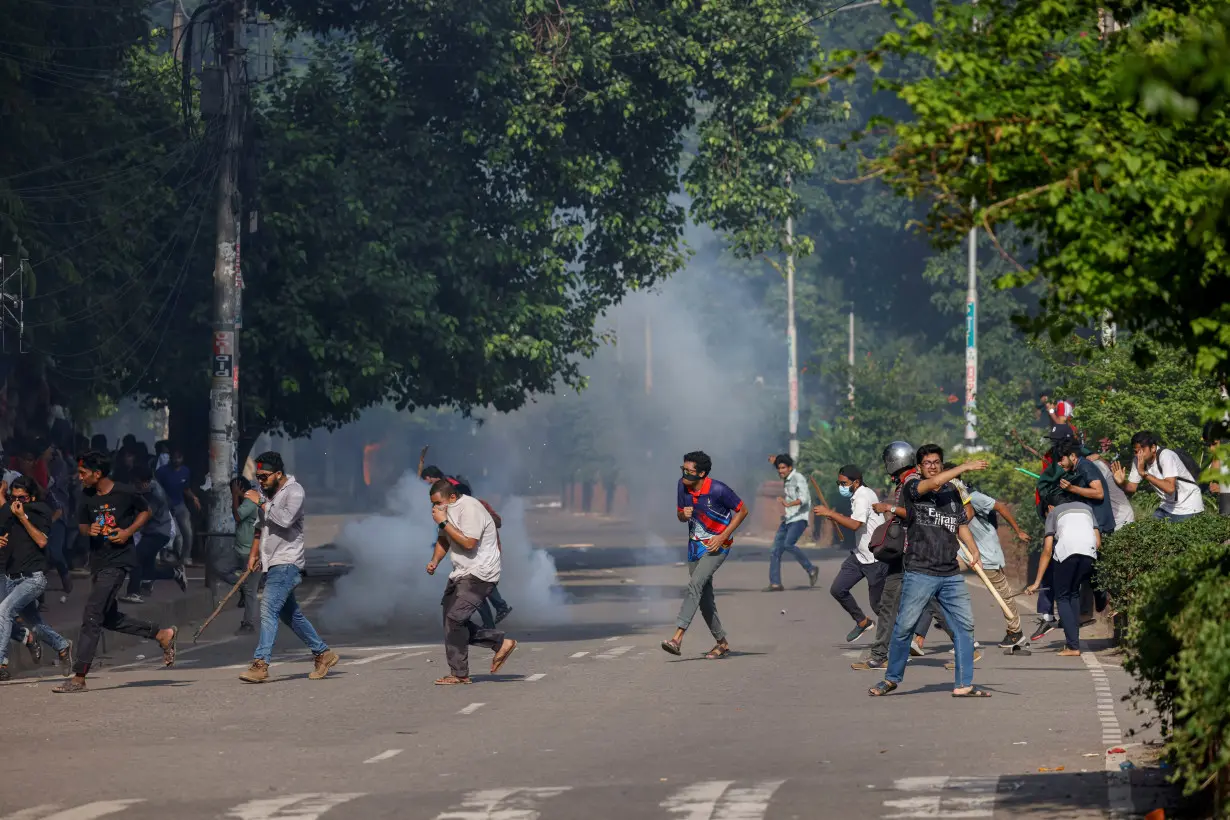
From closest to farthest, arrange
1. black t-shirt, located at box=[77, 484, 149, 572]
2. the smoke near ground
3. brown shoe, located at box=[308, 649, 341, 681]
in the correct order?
black t-shirt, located at box=[77, 484, 149, 572], brown shoe, located at box=[308, 649, 341, 681], the smoke near ground

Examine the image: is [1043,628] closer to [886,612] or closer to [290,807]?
[886,612]

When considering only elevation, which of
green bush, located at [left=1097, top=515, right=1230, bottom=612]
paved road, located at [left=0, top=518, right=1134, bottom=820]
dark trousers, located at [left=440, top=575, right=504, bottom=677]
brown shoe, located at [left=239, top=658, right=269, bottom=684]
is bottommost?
paved road, located at [left=0, top=518, right=1134, bottom=820]

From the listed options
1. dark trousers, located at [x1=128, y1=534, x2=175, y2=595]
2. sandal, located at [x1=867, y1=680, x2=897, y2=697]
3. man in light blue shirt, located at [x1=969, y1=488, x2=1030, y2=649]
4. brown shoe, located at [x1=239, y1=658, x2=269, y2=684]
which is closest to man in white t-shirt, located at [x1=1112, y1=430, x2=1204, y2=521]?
man in light blue shirt, located at [x1=969, y1=488, x2=1030, y2=649]

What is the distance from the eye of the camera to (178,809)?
9.23m

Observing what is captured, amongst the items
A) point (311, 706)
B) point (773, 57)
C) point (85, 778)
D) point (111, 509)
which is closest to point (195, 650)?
point (111, 509)

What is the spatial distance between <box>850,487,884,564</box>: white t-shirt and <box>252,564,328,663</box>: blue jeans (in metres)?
5.06

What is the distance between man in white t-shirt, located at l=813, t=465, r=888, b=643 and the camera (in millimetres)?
17688

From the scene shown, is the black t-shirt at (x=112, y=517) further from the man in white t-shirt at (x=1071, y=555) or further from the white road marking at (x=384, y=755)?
the man in white t-shirt at (x=1071, y=555)

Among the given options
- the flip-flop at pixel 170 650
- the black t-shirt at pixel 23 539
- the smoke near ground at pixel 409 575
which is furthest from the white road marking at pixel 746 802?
the smoke near ground at pixel 409 575

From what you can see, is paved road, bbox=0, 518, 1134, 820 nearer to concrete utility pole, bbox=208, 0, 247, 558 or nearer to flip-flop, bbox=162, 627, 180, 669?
flip-flop, bbox=162, 627, 180, 669

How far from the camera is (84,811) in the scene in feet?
30.1

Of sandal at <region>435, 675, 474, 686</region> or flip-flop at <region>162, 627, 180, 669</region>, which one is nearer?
sandal at <region>435, 675, 474, 686</region>

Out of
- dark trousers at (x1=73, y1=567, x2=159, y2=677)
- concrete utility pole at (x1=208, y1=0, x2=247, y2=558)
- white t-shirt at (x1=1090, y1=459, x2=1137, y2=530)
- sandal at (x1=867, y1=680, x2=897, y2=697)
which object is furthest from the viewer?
concrete utility pole at (x1=208, y1=0, x2=247, y2=558)

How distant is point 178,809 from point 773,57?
24.6 meters
